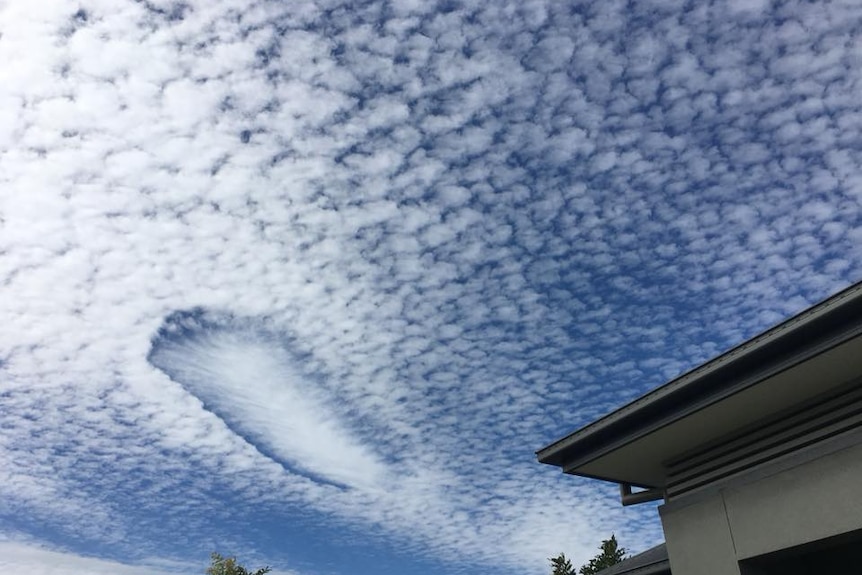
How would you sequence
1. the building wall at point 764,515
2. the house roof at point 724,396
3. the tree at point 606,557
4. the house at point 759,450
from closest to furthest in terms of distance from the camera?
the house roof at point 724,396 < the house at point 759,450 < the building wall at point 764,515 < the tree at point 606,557

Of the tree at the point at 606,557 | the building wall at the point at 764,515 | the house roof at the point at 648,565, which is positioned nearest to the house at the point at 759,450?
the building wall at the point at 764,515

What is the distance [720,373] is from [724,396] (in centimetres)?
32

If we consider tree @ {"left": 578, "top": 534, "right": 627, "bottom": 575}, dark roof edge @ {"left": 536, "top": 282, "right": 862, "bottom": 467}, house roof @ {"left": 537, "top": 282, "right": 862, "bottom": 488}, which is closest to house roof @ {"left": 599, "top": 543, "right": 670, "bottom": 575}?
house roof @ {"left": 537, "top": 282, "right": 862, "bottom": 488}

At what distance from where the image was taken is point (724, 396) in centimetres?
898

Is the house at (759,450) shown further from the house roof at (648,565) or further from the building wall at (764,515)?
the house roof at (648,565)

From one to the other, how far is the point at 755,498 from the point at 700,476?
3.86 ft

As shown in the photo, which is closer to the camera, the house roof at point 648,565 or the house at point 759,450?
the house at point 759,450

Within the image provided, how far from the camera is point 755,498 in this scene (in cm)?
951

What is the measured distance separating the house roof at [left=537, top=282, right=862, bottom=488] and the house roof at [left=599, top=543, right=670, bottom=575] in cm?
195

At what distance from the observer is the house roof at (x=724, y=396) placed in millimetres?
7965

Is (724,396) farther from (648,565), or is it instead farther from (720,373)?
(648,565)

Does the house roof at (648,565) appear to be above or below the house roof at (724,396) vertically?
below

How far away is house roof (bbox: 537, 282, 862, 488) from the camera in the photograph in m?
7.96

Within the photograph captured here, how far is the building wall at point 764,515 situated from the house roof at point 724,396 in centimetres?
85
